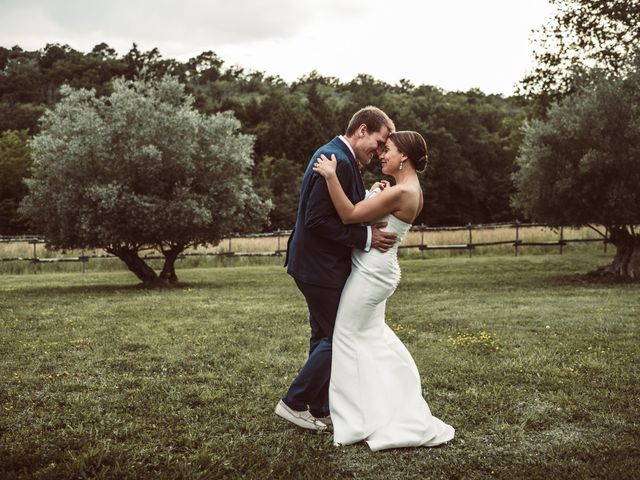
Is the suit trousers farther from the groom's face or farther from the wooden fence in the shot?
the wooden fence

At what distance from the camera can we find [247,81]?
125 m

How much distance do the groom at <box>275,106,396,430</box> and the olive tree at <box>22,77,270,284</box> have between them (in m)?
15.5

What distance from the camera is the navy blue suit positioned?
18.5 ft

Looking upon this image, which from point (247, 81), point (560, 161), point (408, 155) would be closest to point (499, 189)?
point (560, 161)

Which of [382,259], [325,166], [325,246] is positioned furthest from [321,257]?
[325,166]

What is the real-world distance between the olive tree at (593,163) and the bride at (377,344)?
16.2 m

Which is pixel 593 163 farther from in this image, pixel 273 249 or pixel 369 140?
pixel 273 249

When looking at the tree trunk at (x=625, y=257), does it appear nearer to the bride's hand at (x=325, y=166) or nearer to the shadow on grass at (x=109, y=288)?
the shadow on grass at (x=109, y=288)

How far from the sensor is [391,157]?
5754 millimetres

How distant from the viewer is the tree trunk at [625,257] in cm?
2203

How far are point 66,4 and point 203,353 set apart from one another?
593 centimetres

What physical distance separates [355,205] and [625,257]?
19.3 meters

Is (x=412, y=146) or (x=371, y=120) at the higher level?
(x=371, y=120)

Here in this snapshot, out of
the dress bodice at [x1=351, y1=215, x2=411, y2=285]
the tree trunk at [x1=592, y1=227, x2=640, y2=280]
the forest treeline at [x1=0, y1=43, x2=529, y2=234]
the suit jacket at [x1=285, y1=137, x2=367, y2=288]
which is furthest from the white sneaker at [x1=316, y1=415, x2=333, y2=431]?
the forest treeline at [x1=0, y1=43, x2=529, y2=234]
